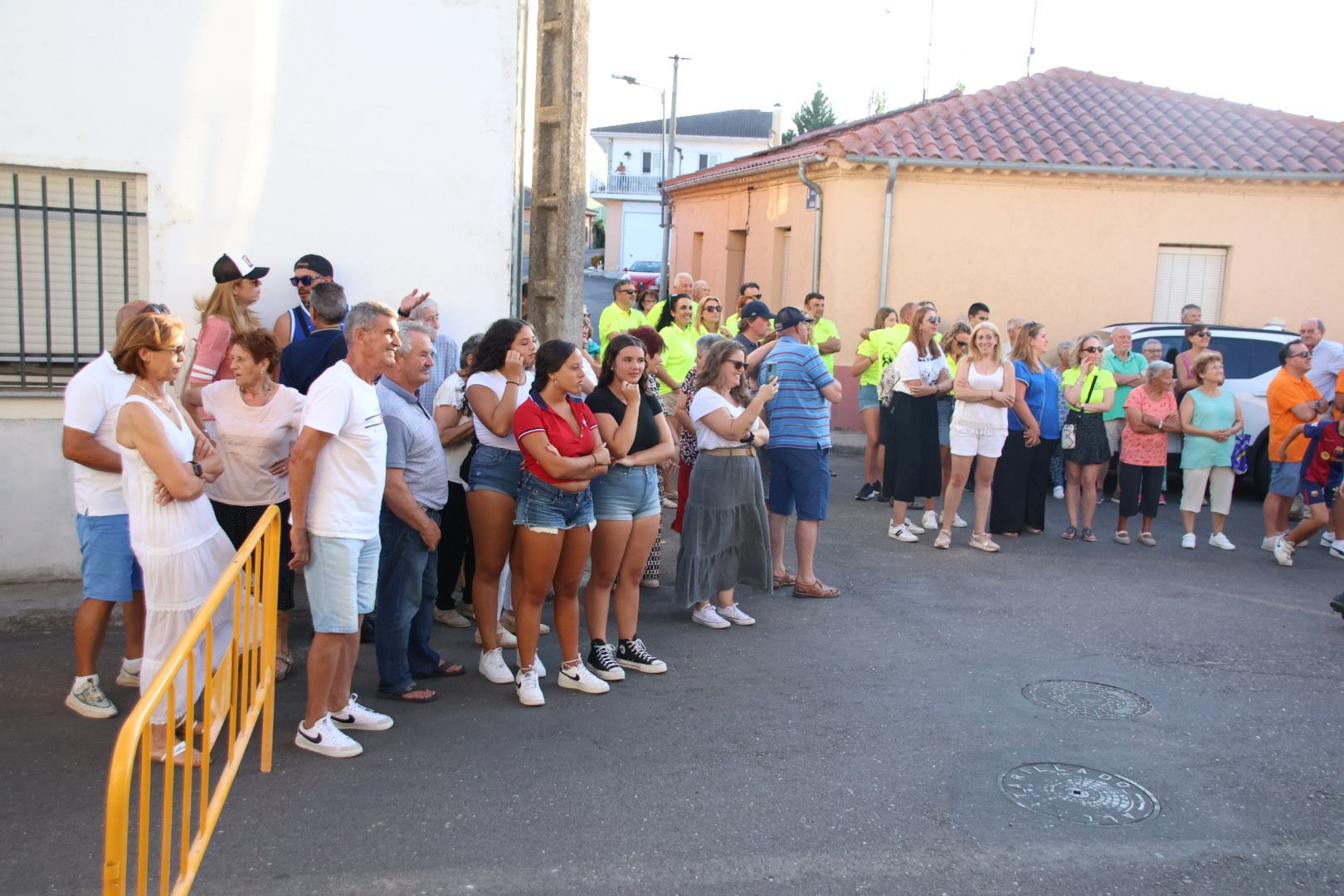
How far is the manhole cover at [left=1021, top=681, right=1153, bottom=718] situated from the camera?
543 cm

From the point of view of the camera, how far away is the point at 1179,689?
5.80 metres

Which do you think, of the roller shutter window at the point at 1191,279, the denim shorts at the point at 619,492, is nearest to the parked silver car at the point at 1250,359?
the roller shutter window at the point at 1191,279

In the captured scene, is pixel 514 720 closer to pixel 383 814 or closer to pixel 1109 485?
pixel 383 814

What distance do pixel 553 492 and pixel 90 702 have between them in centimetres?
229

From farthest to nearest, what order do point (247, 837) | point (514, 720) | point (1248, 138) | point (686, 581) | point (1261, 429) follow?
point (1248, 138) < point (1261, 429) < point (686, 581) < point (514, 720) < point (247, 837)

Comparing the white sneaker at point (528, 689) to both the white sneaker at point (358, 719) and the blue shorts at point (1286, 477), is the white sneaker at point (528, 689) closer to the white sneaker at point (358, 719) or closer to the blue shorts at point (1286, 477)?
the white sneaker at point (358, 719)

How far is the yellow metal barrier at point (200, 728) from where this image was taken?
257 cm

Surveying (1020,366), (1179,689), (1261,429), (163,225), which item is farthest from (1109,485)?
(163,225)

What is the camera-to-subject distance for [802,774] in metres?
4.61

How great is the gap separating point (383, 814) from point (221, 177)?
4349 millimetres

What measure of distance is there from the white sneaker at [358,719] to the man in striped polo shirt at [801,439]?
9.94ft

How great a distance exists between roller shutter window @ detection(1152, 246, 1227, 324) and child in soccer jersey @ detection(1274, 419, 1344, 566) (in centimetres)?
731

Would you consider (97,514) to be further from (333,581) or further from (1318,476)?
(1318,476)

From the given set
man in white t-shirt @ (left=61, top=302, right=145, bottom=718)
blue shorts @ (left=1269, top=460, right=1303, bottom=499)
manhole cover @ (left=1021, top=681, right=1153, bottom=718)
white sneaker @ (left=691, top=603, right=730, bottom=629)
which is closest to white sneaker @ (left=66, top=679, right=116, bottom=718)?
man in white t-shirt @ (left=61, top=302, right=145, bottom=718)
